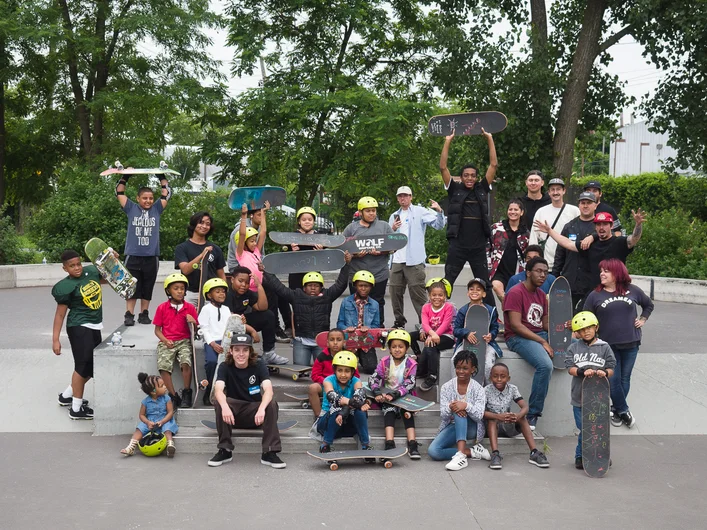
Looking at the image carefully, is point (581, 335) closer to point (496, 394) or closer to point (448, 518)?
point (496, 394)

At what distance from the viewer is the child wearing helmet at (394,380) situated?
23.1ft

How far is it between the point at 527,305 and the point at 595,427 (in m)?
1.42

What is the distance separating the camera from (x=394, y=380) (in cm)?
726

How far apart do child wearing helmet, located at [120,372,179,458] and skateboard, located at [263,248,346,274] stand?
167 cm

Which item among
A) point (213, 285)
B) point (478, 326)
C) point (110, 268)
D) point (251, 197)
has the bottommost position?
point (478, 326)

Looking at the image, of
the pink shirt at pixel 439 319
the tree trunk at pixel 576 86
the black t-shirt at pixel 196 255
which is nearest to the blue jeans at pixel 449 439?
the pink shirt at pixel 439 319

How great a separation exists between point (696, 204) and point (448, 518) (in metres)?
19.8

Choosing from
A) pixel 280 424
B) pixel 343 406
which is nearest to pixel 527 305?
pixel 343 406

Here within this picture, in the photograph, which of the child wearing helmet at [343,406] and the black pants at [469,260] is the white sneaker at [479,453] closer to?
the child wearing helmet at [343,406]

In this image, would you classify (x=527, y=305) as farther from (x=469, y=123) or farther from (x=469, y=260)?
(x=469, y=123)

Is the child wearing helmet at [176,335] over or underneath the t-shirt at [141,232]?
underneath

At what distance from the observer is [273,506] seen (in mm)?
5785

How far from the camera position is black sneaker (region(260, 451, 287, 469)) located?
6.61 meters

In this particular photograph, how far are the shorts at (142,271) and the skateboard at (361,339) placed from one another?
2.47 meters
